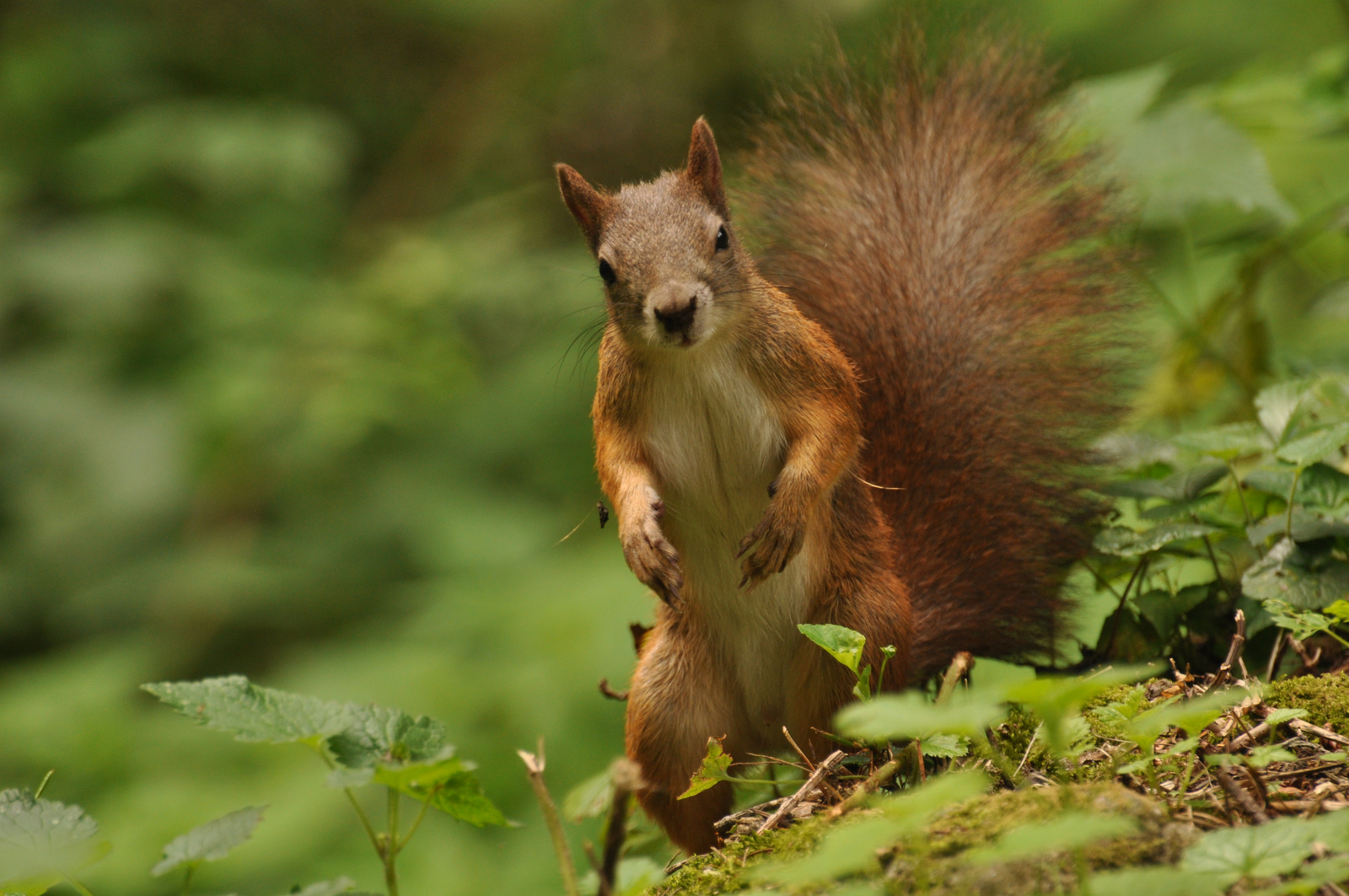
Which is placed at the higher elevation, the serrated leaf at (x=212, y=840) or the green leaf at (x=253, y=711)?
the green leaf at (x=253, y=711)

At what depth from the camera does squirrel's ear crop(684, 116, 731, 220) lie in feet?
6.66

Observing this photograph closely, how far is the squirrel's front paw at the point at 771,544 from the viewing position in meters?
1.80

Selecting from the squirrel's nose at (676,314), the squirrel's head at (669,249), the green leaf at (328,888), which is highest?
the squirrel's head at (669,249)

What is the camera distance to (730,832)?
1.70 metres

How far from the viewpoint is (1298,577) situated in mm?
1748

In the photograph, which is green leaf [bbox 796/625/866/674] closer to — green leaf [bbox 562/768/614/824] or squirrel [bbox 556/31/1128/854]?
squirrel [bbox 556/31/1128/854]

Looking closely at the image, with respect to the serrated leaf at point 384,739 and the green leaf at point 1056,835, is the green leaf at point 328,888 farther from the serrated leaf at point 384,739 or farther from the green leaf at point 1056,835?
the green leaf at point 1056,835

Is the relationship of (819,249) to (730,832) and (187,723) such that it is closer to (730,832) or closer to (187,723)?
(730,832)

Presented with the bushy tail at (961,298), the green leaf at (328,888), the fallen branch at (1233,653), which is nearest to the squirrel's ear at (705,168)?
the bushy tail at (961,298)

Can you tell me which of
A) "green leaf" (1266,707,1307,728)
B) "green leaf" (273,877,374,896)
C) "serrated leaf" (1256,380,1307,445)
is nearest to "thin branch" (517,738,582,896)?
"green leaf" (273,877,374,896)

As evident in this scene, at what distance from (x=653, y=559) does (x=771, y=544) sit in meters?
0.19

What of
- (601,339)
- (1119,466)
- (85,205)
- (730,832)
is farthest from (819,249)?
(85,205)

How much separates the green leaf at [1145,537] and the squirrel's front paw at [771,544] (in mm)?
559

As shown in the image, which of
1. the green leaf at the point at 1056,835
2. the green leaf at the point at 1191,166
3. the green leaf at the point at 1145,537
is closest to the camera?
the green leaf at the point at 1056,835
